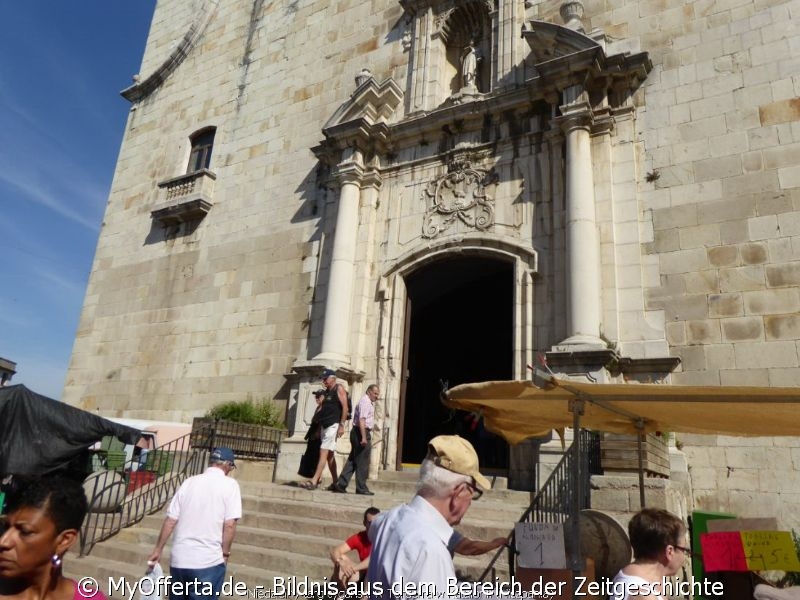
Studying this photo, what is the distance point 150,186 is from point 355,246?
8068mm

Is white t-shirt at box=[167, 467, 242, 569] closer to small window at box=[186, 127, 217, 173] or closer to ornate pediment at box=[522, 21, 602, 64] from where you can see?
ornate pediment at box=[522, 21, 602, 64]

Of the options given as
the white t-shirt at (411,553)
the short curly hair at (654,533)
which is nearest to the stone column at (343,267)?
the short curly hair at (654,533)

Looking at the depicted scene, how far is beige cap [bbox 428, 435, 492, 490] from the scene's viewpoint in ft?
8.44

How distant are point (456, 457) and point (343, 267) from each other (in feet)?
29.6

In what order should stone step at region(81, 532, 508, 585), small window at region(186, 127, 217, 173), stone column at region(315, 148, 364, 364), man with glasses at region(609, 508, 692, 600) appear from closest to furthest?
man with glasses at region(609, 508, 692, 600), stone step at region(81, 532, 508, 585), stone column at region(315, 148, 364, 364), small window at region(186, 127, 217, 173)

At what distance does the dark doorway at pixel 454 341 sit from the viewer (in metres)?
12.3

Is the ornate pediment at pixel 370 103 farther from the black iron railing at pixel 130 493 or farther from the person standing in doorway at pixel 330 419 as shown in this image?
the black iron railing at pixel 130 493

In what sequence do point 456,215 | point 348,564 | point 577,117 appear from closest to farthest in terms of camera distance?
point 348,564 < point 577,117 < point 456,215

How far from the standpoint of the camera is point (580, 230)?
30.1 ft

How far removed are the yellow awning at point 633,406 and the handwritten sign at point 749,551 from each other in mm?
836

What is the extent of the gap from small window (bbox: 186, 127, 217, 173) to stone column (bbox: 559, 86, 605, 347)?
9867 millimetres

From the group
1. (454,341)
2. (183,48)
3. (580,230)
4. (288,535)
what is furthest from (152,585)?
(183,48)

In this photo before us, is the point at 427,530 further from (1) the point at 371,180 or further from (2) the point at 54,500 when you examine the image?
(1) the point at 371,180

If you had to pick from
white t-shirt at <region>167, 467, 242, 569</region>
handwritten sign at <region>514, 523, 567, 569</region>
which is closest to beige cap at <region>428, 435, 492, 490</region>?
handwritten sign at <region>514, 523, 567, 569</region>
